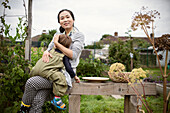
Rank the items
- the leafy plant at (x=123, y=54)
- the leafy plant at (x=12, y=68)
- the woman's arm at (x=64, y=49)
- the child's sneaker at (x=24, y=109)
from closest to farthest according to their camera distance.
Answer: the child's sneaker at (x=24, y=109) < the woman's arm at (x=64, y=49) < the leafy plant at (x=12, y=68) < the leafy plant at (x=123, y=54)

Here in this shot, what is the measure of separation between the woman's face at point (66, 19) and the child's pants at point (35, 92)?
2.38 ft

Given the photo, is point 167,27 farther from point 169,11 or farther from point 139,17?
point 139,17

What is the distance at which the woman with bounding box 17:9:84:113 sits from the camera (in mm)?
1521

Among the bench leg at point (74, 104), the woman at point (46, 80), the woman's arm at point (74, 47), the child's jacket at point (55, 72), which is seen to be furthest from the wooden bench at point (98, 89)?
the woman's arm at point (74, 47)

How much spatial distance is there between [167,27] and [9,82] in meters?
1.76

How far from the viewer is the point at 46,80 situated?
1575 mm

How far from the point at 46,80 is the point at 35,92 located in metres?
0.17

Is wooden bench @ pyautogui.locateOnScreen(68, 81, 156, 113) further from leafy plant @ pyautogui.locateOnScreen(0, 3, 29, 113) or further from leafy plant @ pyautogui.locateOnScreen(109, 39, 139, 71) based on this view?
leafy plant @ pyautogui.locateOnScreen(109, 39, 139, 71)

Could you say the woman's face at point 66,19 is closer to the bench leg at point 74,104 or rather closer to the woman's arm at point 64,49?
the woman's arm at point 64,49

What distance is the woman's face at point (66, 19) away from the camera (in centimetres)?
183

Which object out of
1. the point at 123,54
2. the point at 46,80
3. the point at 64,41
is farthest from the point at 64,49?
the point at 123,54

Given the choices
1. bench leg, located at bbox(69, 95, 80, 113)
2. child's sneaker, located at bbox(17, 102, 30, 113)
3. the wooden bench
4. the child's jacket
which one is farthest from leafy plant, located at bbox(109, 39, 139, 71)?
child's sneaker, located at bbox(17, 102, 30, 113)

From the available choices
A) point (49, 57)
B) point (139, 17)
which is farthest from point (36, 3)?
point (139, 17)

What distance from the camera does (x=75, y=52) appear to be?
1737mm
